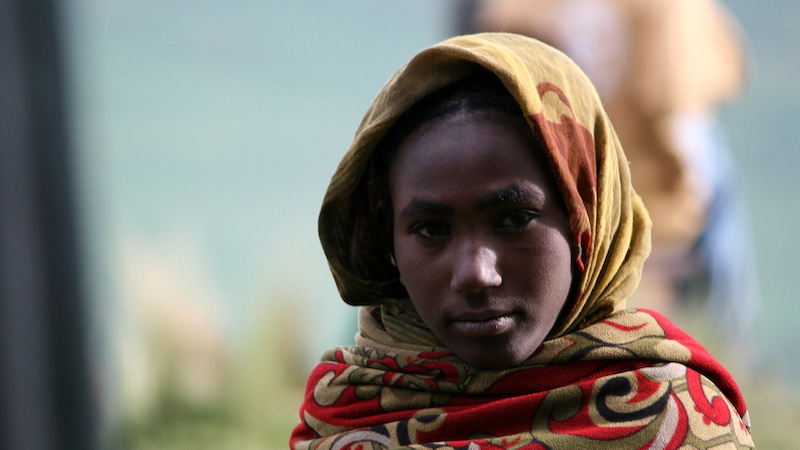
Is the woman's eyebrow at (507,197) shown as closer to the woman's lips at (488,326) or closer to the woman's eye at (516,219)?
the woman's eye at (516,219)

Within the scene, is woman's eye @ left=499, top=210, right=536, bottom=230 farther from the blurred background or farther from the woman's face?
the blurred background

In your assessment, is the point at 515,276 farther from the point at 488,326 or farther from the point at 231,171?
the point at 231,171

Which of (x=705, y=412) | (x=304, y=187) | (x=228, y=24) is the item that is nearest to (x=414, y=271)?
(x=705, y=412)

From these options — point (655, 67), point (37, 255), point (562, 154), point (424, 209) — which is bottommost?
point (37, 255)

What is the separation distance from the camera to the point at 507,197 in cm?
150

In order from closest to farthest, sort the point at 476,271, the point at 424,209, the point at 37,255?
the point at 476,271
the point at 424,209
the point at 37,255

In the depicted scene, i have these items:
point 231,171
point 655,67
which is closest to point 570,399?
point 655,67

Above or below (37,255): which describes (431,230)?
above

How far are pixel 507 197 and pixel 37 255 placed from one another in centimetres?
330

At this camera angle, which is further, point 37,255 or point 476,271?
point 37,255

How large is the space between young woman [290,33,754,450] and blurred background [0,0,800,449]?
9.17 feet

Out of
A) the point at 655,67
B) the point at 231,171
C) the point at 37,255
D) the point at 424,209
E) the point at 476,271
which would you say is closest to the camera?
the point at 476,271

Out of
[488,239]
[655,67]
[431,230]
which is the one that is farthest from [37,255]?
[655,67]

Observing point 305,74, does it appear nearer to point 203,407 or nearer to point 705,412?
point 203,407
